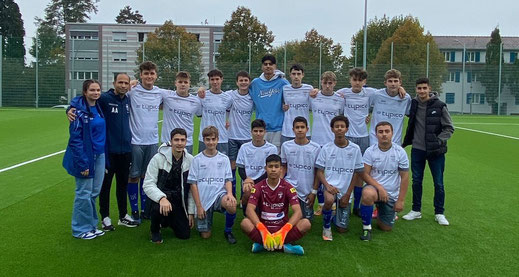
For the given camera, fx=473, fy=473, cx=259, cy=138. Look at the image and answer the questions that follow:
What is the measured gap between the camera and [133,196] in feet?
19.5

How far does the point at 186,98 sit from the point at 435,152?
328 cm

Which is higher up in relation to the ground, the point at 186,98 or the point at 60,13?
the point at 60,13

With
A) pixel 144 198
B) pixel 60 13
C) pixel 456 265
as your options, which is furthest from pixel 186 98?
pixel 60 13

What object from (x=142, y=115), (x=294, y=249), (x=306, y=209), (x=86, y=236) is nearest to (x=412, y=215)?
(x=306, y=209)

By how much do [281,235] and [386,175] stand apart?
169 cm

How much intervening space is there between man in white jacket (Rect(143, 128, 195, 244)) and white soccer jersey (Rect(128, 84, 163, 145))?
589 mm

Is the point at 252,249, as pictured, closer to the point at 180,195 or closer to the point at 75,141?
the point at 180,195

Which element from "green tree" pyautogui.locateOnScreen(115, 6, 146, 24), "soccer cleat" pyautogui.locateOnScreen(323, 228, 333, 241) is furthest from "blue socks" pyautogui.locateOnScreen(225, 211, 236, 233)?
"green tree" pyautogui.locateOnScreen(115, 6, 146, 24)

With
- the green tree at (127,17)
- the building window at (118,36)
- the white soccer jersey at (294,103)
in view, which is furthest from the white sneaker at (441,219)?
the green tree at (127,17)

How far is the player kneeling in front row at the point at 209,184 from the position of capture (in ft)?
17.2

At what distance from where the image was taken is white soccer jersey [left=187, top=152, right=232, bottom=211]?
538cm

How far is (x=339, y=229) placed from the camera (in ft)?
18.1

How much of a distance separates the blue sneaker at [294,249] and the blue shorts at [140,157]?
2.24 m

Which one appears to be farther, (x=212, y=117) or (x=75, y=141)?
(x=212, y=117)
